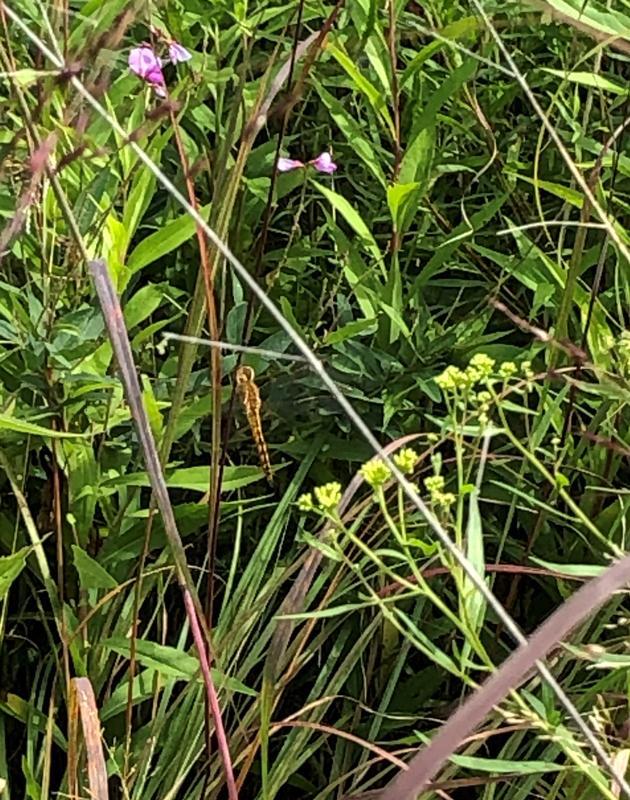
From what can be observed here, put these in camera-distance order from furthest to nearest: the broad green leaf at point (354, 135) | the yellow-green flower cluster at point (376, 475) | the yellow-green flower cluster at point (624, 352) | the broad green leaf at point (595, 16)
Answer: the broad green leaf at point (354, 135) → the broad green leaf at point (595, 16) → the yellow-green flower cluster at point (624, 352) → the yellow-green flower cluster at point (376, 475)

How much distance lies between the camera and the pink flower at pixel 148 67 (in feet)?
2.48

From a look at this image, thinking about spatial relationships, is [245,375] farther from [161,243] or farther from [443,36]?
[443,36]

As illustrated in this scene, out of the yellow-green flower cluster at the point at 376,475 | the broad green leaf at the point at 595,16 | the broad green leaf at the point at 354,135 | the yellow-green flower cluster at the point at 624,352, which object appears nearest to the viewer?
the yellow-green flower cluster at the point at 376,475

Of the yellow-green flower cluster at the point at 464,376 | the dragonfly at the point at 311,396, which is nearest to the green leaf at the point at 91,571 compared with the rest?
the dragonfly at the point at 311,396

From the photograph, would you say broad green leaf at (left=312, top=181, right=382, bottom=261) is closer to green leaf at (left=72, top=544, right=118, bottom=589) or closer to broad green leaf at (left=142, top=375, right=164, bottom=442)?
broad green leaf at (left=142, top=375, right=164, bottom=442)

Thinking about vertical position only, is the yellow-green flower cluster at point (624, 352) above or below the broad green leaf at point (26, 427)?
above

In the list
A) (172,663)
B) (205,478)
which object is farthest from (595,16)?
(172,663)

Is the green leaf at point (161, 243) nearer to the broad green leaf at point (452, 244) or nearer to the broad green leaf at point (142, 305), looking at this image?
the broad green leaf at point (142, 305)

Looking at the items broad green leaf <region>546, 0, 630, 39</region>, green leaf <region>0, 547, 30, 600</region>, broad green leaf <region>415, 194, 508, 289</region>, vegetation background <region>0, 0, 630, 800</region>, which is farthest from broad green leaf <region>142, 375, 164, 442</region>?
broad green leaf <region>546, 0, 630, 39</region>

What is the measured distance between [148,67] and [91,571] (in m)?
0.33

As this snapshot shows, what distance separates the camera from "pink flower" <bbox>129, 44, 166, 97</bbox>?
0.75 metres

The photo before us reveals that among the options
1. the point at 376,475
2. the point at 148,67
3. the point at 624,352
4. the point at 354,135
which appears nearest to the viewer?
the point at 376,475

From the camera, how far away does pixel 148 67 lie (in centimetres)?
76

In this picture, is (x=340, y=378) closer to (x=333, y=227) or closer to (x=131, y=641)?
(x=333, y=227)
